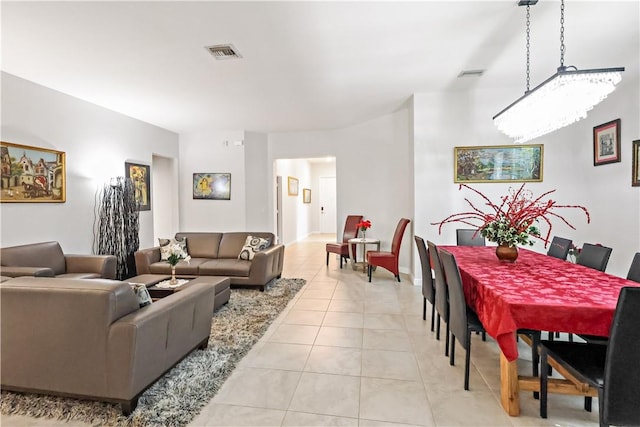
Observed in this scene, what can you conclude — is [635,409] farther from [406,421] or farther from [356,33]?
[356,33]

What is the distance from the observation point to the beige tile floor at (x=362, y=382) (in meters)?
1.83

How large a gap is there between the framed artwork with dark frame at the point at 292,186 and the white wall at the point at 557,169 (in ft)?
16.3

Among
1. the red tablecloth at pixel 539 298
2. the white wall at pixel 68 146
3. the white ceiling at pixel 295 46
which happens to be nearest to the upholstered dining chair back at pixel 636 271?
the red tablecloth at pixel 539 298

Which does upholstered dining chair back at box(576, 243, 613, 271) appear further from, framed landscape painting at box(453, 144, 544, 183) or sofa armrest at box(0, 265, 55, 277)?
sofa armrest at box(0, 265, 55, 277)

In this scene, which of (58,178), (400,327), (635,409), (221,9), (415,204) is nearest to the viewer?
(635,409)

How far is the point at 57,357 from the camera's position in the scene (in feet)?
5.97

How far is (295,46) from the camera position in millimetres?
3078

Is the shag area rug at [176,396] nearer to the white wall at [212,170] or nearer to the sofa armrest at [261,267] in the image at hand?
the sofa armrest at [261,267]

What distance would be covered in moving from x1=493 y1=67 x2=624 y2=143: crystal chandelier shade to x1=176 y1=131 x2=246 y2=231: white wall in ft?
17.2

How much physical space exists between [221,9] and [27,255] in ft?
11.3

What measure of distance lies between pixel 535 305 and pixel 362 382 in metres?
1.21

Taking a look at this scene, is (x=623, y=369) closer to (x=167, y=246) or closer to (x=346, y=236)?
(x=167, y=246)

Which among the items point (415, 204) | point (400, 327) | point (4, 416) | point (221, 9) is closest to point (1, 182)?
point (4, 416)

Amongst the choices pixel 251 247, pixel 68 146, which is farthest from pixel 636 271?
pixel 68 146
